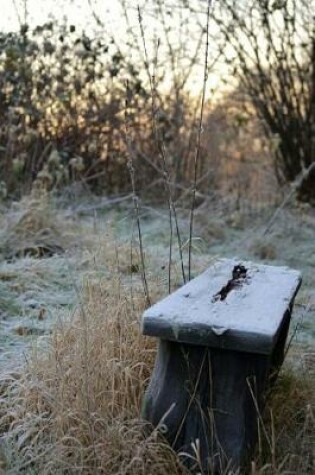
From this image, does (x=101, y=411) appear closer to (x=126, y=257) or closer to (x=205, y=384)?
(x=205, y=384)

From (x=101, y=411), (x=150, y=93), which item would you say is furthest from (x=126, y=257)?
(x=150, y=93)

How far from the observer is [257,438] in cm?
221

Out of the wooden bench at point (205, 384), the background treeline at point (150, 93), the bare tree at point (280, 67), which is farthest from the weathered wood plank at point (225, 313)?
the bare tree at point (280, 67)

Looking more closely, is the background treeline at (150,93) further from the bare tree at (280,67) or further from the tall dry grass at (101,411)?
the tall dry grass at (101,411)

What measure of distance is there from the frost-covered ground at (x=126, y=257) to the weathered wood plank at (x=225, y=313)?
14.8 inches

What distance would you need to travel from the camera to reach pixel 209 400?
210 cm

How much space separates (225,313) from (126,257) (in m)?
2.15

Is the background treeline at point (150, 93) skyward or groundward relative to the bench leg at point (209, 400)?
skyward

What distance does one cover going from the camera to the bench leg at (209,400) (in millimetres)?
2072

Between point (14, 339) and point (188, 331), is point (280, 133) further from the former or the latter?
point (188, 331)

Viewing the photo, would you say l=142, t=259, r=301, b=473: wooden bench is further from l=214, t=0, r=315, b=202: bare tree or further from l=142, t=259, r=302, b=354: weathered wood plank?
l=214, t=0, r=315, b=202: bare tree

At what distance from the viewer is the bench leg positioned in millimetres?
2072

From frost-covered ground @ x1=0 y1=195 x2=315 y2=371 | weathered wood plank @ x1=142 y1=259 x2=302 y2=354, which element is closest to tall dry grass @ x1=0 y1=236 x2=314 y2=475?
frost-covered ground @ x1=0 y1=195 x2=315 y2=371

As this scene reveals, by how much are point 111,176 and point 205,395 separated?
209 inches
